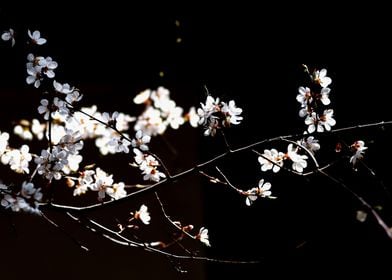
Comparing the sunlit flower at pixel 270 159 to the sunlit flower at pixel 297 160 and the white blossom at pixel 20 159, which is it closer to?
the sunlit flower at pixel 297 160

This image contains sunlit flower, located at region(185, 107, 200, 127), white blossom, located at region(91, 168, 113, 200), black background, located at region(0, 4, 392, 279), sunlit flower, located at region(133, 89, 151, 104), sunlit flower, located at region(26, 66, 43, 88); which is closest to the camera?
sunlit flower, located at region(26, 66, 43, 88)

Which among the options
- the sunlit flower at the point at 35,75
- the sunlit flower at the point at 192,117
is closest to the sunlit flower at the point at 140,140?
the sunlit flower at the point at 35,75

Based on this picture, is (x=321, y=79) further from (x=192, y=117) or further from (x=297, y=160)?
(x=192, y=117)

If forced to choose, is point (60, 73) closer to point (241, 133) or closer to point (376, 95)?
point (241, 133)

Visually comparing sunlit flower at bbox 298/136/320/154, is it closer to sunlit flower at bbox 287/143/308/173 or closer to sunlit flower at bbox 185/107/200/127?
sunlit flower at bbox 287/143/308/173

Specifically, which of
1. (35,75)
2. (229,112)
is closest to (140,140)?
(229,112)

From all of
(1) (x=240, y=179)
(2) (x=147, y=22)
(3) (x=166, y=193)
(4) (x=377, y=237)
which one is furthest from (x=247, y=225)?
(2) (x=147, y=22)

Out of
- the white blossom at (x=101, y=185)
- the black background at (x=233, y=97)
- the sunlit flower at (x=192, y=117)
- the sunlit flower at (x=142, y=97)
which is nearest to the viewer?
the white blossom at (x=101, y=185)

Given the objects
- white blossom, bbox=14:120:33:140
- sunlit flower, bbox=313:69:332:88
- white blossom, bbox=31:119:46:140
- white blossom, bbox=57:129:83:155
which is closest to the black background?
white blossom, bbox=14:120:33:140

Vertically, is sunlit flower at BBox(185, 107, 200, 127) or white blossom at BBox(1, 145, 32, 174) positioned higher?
sunlit flower at BBox(185, 107, 200, 127)
